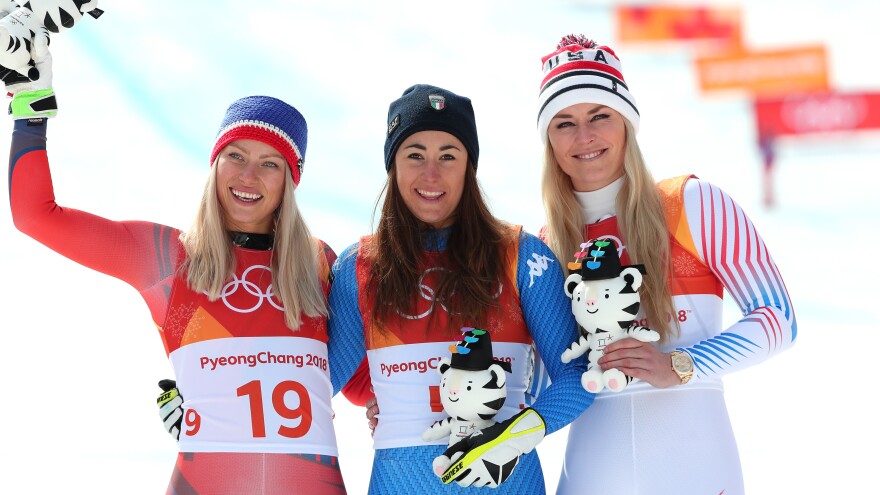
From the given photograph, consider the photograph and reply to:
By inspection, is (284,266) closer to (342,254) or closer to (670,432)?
(342,254)

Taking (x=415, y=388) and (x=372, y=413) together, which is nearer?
(x=415, y=388)

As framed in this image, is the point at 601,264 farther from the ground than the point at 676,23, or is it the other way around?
the point at 676,23

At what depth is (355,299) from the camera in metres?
3.61

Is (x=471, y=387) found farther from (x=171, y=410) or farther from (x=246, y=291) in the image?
(x=171, y=410)

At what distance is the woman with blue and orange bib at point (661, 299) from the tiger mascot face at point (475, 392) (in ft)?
1.21

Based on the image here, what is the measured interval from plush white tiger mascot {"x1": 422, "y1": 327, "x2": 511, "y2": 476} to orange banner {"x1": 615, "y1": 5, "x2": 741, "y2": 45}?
1686 cm

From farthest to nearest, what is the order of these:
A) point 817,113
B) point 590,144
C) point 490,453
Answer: point 817,113, point 590,144, point 490,453

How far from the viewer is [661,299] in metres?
3.41

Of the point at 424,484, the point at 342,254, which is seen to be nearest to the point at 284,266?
the point at 342,254

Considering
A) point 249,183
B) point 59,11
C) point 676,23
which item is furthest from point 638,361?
point 676,23

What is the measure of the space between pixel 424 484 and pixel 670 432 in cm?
94

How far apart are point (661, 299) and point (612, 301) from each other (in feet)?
1.19

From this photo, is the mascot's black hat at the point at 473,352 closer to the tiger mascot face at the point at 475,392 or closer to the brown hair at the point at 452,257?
the tiger mascot face at the point at 475,392

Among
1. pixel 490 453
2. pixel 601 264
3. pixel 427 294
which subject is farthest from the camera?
pixel 427 294
